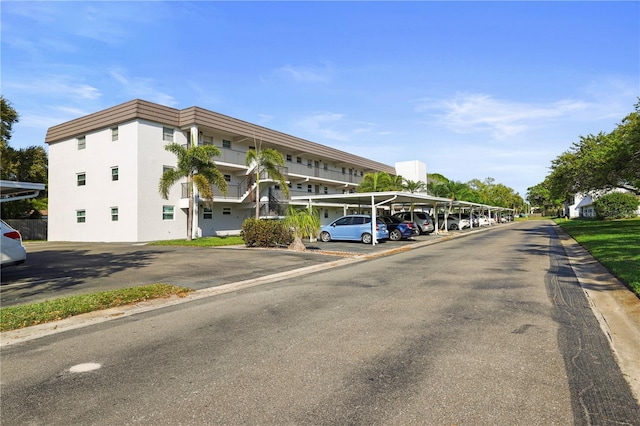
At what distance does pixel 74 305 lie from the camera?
6.76 m

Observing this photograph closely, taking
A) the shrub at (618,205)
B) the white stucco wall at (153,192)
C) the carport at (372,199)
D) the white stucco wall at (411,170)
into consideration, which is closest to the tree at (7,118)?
the white stucco wall at (153,192)

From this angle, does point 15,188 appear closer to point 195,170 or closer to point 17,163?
point 195,170

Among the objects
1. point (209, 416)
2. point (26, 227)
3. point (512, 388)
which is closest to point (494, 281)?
point (512, 388)

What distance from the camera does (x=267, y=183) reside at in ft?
100.0

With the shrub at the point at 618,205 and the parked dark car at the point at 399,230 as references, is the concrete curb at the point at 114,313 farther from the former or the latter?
the shrub at the point at 618,205

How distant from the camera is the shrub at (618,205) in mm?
46438

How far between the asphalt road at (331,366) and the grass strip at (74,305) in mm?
875

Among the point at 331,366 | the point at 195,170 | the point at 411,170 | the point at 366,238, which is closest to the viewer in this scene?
the point at 331,366

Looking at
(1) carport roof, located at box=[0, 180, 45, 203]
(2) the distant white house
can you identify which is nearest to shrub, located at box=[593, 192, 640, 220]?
(2) the distant white house

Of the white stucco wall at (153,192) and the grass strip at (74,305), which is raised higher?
the white stucco wall at (153,192)

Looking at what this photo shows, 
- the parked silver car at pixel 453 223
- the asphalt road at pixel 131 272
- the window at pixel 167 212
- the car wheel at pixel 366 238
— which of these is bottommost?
the asphalt road at pixel 131 272

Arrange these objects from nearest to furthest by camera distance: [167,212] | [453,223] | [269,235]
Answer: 1. [269,235]
2. [167,212]
3. [453,223]

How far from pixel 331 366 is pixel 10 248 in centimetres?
846

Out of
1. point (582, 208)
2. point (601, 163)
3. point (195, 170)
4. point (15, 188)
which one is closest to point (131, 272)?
point (15, 188)
